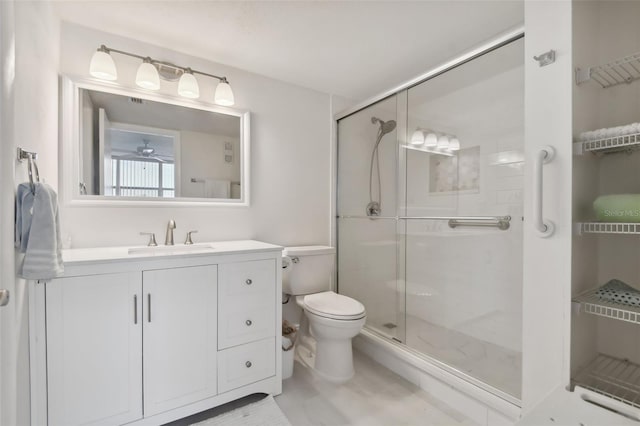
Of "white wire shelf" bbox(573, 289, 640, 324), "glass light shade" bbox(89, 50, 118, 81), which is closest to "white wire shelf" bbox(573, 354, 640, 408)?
"white wire shelf" bbox(573, 289, 640, 324)

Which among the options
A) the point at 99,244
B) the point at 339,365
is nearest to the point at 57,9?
the point at 99,244

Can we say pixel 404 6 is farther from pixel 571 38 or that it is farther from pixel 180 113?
pixel 180 113

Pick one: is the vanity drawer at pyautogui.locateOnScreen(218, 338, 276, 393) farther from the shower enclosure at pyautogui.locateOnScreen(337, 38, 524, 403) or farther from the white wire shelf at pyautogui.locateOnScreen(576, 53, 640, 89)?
the white wire shelf at pyautogui.locateOnScreen(576, 53, 640, 89)

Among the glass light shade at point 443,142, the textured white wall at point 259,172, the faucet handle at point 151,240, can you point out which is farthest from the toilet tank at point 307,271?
the glass light shade at point 443,142

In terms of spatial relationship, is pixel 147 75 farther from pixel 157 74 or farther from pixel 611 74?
pixel 611 74

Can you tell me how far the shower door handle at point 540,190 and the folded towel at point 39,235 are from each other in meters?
1.83

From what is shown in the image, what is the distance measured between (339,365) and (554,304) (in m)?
1.30

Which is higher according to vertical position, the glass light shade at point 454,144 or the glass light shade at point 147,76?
the glass light shade at point 147,76

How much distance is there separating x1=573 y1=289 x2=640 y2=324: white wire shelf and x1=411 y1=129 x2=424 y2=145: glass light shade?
1356mm

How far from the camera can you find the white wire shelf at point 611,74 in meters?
1.11

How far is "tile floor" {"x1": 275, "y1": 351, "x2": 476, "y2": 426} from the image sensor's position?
5.12 feet

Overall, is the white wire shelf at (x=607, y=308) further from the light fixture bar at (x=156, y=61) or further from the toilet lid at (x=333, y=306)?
the light fixture bar at (x=156, y=61)

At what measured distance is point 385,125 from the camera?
92.4 inches

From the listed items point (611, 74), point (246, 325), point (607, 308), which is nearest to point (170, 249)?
point (246, 325)
